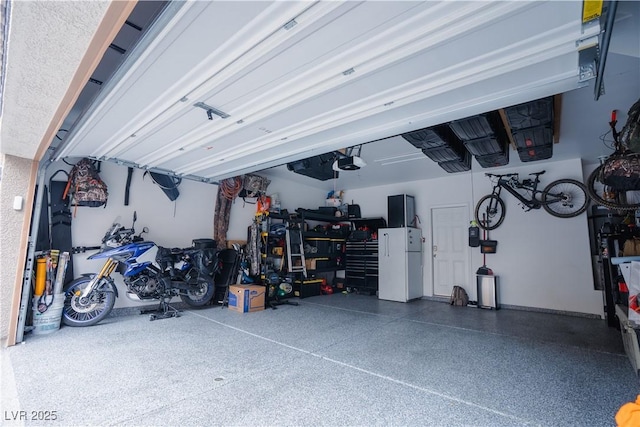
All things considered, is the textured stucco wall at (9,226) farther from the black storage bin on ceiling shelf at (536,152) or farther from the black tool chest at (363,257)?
the black storage bin on ceiling shelf at (536,152)

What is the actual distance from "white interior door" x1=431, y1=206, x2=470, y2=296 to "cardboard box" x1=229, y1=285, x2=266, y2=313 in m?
3.80

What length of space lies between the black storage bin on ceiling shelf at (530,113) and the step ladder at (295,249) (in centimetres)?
427

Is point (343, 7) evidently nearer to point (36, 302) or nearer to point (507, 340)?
point (507, 340)

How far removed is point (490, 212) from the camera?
5.77 meters

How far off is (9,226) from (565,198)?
7.88 m

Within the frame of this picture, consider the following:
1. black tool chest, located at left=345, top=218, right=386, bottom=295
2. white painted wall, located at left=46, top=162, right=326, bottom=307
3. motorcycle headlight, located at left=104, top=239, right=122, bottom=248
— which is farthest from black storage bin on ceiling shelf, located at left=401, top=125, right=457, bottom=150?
motorcycle headlight, located at left=104, top=239, right=122, bottom=248

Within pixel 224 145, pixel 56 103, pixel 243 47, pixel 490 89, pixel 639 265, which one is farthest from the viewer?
pixel 224 145

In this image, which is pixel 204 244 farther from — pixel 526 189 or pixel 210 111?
pixel 526 189

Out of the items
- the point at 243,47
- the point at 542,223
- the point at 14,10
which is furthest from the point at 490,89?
the point at 542,223

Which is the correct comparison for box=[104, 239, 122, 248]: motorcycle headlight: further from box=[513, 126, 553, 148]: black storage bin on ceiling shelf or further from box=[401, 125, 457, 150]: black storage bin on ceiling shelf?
box=[513, 126, 553, 148]: black storage bin on ceiling shelf

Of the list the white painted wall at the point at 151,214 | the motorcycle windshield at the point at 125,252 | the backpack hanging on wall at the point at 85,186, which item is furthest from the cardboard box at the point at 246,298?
the backpack hanging on wall at the point at 85,186

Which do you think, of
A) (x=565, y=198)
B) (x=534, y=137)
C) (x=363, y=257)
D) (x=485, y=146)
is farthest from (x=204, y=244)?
(x=565, y=198)

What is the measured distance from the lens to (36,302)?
3465 mm

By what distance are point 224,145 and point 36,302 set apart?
9.55 ft
